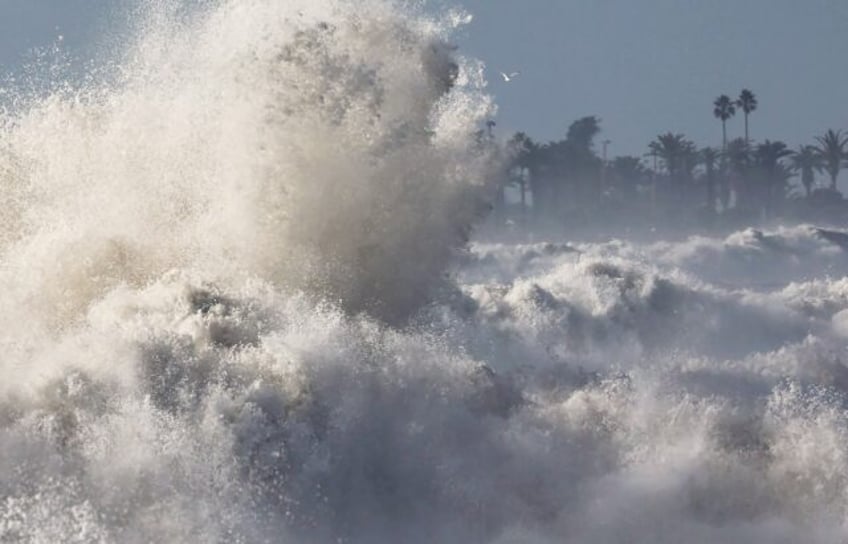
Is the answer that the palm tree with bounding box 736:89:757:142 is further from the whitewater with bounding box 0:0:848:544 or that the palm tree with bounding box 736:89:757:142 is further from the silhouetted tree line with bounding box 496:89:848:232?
the whitewater with bounding box 0:0:848:544

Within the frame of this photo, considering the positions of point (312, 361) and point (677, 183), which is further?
point (677, 183)

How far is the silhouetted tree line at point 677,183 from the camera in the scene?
86.1 meters

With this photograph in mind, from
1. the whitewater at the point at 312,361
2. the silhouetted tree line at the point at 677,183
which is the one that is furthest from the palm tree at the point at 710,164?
the whitewater at the point at 312,361

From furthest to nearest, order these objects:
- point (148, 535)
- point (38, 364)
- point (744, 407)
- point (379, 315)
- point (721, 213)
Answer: point (721, 213) → point (379, 315) → point (744, 407) → point (38, 364) → point (148, 535)

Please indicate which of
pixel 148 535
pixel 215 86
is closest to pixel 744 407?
pixel 148 535

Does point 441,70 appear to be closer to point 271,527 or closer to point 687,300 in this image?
point 271,527

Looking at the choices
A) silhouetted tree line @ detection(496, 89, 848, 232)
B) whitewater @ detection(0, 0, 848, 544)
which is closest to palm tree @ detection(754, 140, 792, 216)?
silhouetted tree line @ detection(496, 89, 848, 232)

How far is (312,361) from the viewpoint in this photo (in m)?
17.8

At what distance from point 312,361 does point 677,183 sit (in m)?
75.8

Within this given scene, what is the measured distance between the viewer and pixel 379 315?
23.8 metres

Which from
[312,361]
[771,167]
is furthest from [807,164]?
[312,361]

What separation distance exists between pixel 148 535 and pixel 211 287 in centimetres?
642

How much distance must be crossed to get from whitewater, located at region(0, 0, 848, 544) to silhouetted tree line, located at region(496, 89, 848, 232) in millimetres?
55401

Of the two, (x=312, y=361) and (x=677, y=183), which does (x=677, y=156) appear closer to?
(x=677, y=183)
